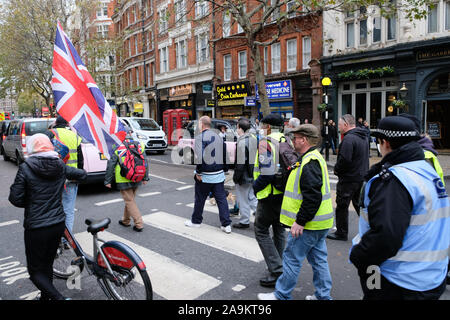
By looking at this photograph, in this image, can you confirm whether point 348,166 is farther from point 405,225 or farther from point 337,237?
point 405,225

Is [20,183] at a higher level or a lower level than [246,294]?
higher

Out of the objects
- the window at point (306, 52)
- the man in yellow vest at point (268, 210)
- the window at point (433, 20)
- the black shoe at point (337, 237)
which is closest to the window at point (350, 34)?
the window at point (306, 52)

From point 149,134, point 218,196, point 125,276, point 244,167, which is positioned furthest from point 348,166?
point 149,134

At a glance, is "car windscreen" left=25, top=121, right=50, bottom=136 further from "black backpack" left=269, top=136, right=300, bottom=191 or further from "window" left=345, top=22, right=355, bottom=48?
"window" left=345, top=22, right=355, bottom=48

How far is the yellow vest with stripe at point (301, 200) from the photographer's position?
3.36 m

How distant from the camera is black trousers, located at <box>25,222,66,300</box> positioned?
3406 mm

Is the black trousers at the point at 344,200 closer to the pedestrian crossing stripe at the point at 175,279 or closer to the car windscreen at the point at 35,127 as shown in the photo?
the pedestrian crossing stripe at the point at 175,279

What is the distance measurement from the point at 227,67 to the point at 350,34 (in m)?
9.70

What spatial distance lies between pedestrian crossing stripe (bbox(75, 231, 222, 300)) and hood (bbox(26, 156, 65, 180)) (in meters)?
1.64

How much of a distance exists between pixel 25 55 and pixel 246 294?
2857 centimetres

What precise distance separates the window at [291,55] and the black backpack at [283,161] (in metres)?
17.8
